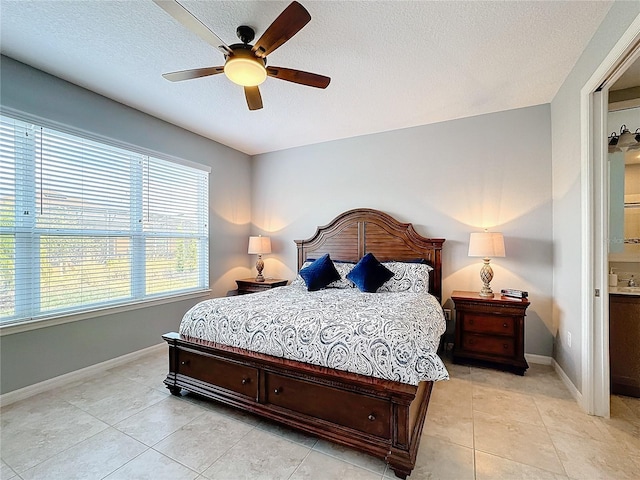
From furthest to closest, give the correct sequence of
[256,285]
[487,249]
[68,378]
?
[256,285] → [487,249] → [68,378]

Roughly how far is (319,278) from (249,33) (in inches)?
94.8

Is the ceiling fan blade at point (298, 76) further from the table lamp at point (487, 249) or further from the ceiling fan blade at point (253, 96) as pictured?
the table lamp at point (487, 249)

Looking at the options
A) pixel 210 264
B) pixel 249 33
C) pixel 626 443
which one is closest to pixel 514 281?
pixel 626 443

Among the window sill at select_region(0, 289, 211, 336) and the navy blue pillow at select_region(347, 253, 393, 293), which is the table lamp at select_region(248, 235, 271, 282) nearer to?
the window sill at select_region(0, 289, 211, 336)

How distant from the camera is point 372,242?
391cm

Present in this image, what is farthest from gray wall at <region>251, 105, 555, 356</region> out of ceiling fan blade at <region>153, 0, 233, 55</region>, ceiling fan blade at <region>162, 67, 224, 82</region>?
ceiling fan blade at <region>153, 0, 233, 55</region>

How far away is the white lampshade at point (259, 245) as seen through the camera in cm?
446

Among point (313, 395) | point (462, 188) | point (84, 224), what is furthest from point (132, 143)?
point (462, 188)

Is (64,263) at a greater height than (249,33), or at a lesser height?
lesser

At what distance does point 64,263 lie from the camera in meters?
2.77

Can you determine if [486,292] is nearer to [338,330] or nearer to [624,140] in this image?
[624,140]

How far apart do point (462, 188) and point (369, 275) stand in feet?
5.16

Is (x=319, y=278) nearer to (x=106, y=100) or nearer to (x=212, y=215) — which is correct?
(x=212, y=215)

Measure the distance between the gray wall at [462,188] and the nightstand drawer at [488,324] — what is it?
0.55m
